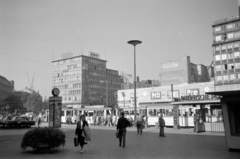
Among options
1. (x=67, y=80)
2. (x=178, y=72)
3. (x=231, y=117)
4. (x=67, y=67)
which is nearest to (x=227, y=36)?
(x=178, y=72)

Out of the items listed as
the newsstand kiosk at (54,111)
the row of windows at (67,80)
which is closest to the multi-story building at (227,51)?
the newsstand kiosk at (54,111)

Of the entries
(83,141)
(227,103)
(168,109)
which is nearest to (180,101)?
(168,109)

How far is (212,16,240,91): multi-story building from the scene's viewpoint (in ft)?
204

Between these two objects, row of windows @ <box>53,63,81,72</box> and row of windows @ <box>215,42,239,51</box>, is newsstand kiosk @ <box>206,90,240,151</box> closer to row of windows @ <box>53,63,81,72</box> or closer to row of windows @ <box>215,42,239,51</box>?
row of windows @ <box>215,42,239,51</box>

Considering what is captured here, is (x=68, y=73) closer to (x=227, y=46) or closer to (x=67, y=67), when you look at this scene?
(x=67, y=67)

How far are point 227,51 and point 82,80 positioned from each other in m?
60.4

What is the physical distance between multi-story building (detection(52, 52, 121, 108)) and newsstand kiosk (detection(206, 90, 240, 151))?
88552 millimetres

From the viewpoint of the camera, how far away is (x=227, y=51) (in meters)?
64.6

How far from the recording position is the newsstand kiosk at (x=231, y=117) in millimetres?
11245

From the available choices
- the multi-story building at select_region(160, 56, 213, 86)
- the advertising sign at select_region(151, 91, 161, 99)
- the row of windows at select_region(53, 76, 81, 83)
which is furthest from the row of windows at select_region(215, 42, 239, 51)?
the row of windows at select_region(53, 76, 81, 83)

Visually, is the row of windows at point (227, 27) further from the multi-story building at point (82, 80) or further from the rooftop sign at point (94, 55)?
the rooftop sign at point (94, 55)

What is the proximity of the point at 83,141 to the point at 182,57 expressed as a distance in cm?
7761

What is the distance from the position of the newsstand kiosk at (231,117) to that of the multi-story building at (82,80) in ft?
291

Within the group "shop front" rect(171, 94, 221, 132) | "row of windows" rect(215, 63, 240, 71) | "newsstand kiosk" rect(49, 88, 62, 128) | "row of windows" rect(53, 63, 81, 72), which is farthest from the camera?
"row of windows" rect(53, 63, 81, 72)
